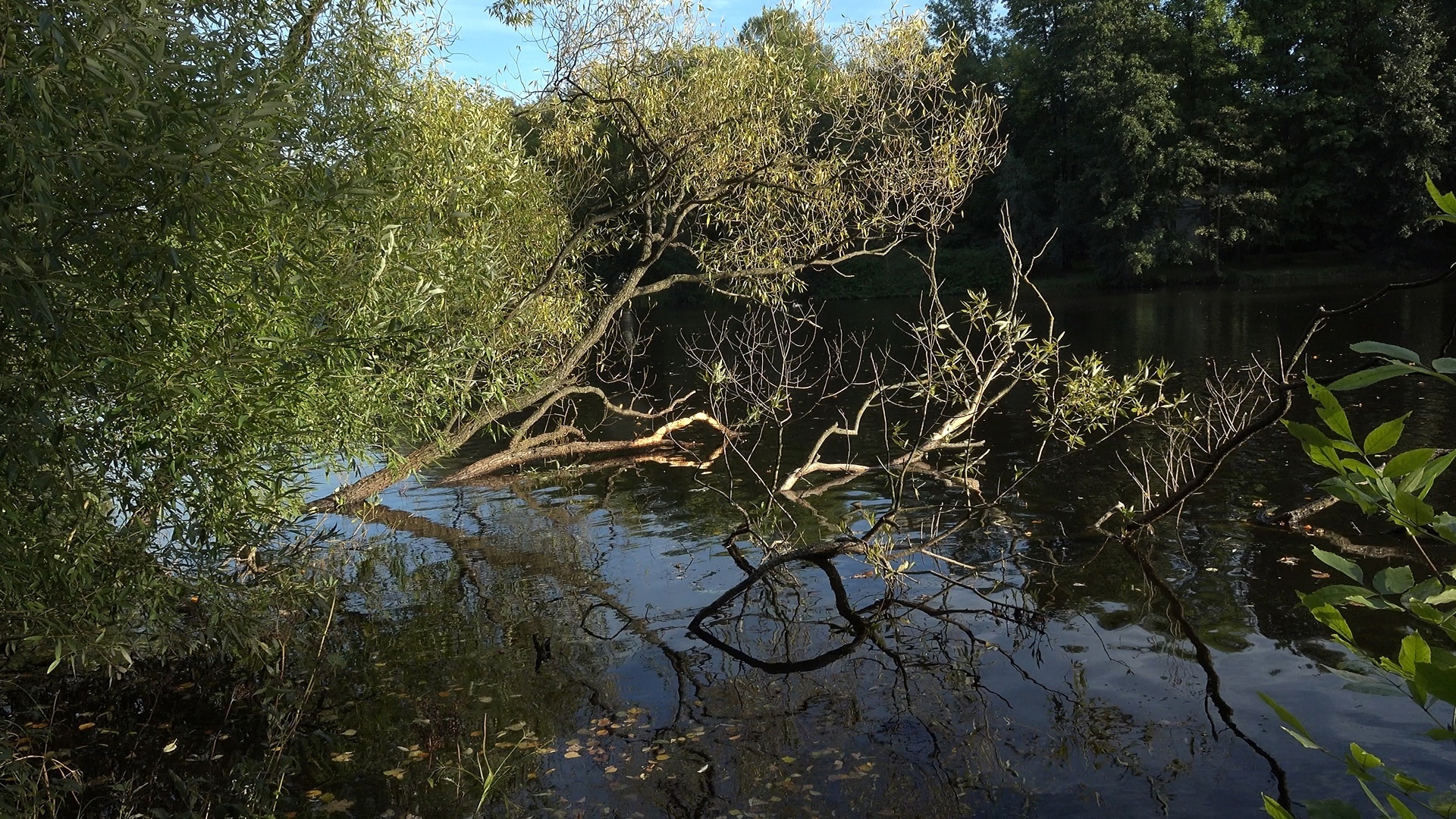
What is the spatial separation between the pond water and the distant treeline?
41651 millimetres

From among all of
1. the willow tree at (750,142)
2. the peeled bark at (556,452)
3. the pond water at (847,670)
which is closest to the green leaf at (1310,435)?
the pond water at (847,670)

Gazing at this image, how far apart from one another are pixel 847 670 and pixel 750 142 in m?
8.98

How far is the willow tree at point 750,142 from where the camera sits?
626 inches

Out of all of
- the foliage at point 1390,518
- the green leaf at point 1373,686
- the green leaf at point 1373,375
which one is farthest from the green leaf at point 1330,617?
the green leaf at point 1373,375

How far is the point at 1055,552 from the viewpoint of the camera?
12.8 m

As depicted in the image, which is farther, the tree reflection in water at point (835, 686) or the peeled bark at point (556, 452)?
the peeled bark at point (556, 452)

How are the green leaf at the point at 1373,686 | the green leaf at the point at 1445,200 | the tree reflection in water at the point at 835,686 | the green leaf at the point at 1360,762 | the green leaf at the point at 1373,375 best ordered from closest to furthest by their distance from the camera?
the green leaf at the point at 1373,375 < the green leaf at the point at 1445,200 < the green leaf at the point at 1360,762 < the green leaf at the point at 1373,686 < the tree reflection in water at the point at 835,686

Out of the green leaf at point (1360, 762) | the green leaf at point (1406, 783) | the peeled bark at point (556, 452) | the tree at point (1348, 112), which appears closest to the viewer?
the green leaf at point (1360, 762)

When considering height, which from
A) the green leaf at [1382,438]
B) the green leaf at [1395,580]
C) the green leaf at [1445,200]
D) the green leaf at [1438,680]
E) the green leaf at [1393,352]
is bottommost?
the green leaf at [1438,680]

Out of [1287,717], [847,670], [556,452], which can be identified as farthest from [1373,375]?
[556,452]

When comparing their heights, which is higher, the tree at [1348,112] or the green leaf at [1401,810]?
the tree at [1348,112]

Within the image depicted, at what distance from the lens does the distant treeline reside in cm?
5059

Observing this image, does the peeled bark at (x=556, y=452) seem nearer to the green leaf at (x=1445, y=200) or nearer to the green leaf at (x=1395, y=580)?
the green leaf at (x=1395, y=580)

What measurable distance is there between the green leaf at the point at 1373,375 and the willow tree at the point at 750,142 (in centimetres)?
1350
